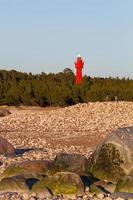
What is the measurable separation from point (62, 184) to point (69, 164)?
1.34 meters

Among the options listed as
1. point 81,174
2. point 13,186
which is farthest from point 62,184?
point 81,174

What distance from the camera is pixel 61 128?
20844 mm

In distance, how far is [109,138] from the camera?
35.3ft

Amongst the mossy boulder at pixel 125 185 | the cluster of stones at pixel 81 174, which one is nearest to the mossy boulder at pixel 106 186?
the cluster of stones at pixel 81 174

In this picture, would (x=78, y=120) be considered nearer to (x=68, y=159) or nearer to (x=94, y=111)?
(x=94, y=111)

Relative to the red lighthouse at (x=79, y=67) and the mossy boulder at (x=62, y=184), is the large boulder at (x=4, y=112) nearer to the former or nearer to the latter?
the red lighthouse at (x=79, y=67)

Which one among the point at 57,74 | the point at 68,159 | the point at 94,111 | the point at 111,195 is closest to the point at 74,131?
the point at 94,111

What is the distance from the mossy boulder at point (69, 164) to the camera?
10820mm

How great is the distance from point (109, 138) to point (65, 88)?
18.3 m

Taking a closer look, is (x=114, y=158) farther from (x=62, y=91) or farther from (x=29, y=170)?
(x=62, y=91)

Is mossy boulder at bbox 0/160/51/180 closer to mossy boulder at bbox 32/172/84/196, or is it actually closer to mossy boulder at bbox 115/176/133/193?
mossy boulder at bbox 32/172/84/196

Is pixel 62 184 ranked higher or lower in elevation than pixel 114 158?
lower

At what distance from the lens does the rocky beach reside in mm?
14795

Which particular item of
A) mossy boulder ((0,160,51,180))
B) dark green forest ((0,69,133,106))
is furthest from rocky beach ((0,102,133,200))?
mossy boulder ((0,160,51,180))
